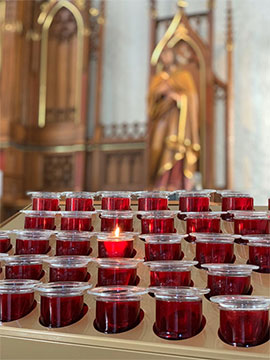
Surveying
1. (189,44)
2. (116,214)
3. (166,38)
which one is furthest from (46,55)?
(116,214)

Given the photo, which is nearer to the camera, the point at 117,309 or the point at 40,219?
the point at 117,309

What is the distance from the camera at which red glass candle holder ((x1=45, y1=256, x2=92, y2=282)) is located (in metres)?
0.58

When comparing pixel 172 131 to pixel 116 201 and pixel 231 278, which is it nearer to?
pixel 116 201

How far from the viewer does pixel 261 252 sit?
56 cm

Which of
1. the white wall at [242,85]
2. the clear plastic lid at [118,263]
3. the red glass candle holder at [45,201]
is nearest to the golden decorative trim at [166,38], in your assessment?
the white wall at [242,85]

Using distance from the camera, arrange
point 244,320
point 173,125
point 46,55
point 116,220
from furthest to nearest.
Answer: point 46,55 → point 173,125 → point 116,220 → point 244,320

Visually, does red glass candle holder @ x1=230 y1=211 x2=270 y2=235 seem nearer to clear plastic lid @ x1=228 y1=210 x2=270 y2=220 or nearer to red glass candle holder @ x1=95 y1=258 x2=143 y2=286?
clear plastic lid @ x1=228 y1=210 x2=270 y2=220

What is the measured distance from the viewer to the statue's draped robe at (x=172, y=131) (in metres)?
2.56

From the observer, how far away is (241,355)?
42cm

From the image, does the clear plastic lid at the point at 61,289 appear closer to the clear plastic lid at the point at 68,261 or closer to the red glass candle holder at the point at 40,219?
the clear plastic lid at the point at 68,261

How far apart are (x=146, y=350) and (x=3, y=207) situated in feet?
7.97

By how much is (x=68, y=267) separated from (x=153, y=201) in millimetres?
196

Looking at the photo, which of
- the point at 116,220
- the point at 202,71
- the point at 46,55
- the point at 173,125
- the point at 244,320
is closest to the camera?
the point at 244,320

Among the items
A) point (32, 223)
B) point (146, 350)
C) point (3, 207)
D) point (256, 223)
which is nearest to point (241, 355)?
point (146, 350)
